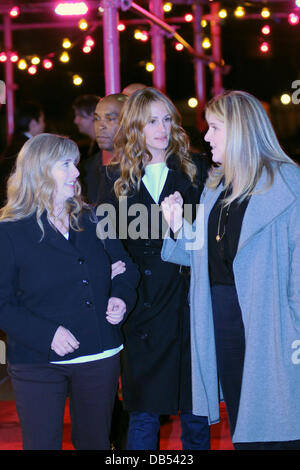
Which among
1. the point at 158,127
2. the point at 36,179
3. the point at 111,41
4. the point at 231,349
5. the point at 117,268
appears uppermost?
the point at 111,41

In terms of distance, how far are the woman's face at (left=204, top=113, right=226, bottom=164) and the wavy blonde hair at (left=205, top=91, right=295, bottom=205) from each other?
2 centimetres

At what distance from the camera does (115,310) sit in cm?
279

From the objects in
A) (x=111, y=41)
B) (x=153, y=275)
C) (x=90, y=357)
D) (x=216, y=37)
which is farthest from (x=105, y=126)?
(x=216, y=37)

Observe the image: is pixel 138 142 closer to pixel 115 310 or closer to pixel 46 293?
pixel 115 310

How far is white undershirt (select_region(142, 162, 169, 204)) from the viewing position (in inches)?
136

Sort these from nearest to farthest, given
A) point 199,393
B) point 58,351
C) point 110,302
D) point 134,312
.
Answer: point 58,351, point 110,302, point 199,393, point 134,312

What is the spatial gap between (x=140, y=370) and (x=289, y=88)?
13104 millimetres

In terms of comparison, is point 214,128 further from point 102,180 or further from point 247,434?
point 247,434

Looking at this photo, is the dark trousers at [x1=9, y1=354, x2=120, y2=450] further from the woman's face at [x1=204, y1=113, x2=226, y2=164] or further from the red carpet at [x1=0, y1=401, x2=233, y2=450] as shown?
the red carpet at [x1=0, y1=401, x2=233, y2=450]

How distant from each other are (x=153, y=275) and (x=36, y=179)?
879 mm

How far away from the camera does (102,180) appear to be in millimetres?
3547

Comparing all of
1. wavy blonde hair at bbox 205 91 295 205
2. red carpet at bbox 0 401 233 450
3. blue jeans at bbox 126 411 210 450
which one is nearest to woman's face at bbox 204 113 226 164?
wavy blonde hair at bbox 205 91 295 205

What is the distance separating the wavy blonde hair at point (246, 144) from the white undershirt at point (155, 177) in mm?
616

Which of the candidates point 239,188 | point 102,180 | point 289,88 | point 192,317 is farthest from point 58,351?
point 289,88
